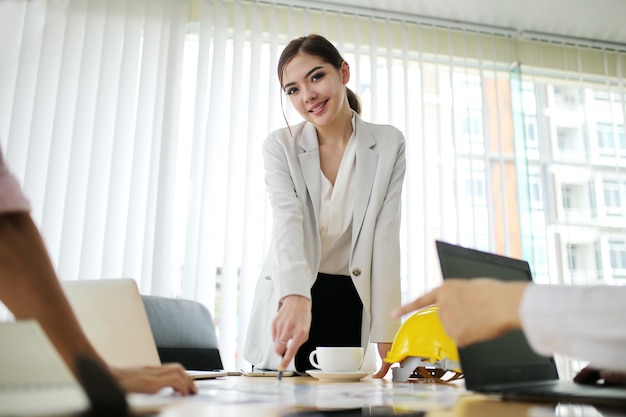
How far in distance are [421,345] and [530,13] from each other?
327 centimetres

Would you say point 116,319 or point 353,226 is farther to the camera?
point 353,226

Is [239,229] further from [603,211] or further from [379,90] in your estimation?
[603,211]

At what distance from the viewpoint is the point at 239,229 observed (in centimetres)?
314

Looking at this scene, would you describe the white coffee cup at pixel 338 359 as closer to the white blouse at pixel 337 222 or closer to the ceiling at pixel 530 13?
the white blouse at pixel 337 222

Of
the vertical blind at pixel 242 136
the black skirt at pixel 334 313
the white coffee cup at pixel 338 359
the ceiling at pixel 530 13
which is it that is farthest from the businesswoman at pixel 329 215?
the ceiling at pixel 530 13

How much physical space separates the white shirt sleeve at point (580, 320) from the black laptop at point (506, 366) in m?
0.08

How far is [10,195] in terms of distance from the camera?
0.51 metres

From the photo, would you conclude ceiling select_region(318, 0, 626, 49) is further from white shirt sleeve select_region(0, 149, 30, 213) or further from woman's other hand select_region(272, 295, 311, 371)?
white shirt sleeve select_region(0, 149, 30, 213)

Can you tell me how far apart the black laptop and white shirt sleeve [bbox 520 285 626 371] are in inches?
3.0

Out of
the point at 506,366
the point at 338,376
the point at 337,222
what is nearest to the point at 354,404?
the point at 506,366

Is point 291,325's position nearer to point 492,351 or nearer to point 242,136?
point 492,351

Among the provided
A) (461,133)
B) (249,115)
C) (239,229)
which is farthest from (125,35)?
(461,133)

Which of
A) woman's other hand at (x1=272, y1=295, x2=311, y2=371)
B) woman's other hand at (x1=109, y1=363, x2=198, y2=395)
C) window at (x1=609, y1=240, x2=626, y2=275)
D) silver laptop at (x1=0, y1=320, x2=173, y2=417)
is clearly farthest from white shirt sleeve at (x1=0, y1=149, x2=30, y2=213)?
window at (x1=609, y1=240, x2=626, y2=275)

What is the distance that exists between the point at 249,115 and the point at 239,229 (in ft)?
2.24
